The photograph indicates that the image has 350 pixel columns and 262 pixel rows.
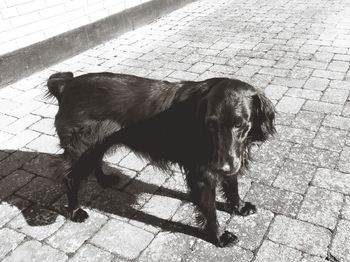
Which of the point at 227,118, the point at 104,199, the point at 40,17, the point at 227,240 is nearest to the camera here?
the point at 227,118

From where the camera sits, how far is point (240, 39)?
7598 millimetres

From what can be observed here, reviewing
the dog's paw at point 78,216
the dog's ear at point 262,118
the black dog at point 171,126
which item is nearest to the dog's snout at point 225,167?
the black dog at point 171,126

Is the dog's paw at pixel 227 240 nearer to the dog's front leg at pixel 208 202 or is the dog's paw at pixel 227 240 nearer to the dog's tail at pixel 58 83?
the dog's front leg at pixel 208 202

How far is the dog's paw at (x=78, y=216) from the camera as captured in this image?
338 cm

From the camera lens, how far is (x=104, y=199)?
12.1 ft

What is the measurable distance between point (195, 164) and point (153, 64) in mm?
3980

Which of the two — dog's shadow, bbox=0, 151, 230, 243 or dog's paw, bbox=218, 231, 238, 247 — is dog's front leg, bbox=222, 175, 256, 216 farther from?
dog's paw, bbox=218, 231, 238, 247

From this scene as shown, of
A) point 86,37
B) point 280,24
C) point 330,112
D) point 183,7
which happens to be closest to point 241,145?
point 330,112

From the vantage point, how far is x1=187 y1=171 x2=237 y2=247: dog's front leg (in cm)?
292

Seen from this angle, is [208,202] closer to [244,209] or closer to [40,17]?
[244,209]

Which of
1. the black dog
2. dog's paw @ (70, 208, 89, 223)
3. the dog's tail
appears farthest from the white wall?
dog's paw @ (70, 208, 89, 223)

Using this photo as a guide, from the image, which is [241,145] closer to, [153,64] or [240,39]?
[153,64]

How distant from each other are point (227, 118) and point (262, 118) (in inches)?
19.2

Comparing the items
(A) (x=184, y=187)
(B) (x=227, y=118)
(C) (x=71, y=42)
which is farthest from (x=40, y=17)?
(B) (x=227, y=118)
